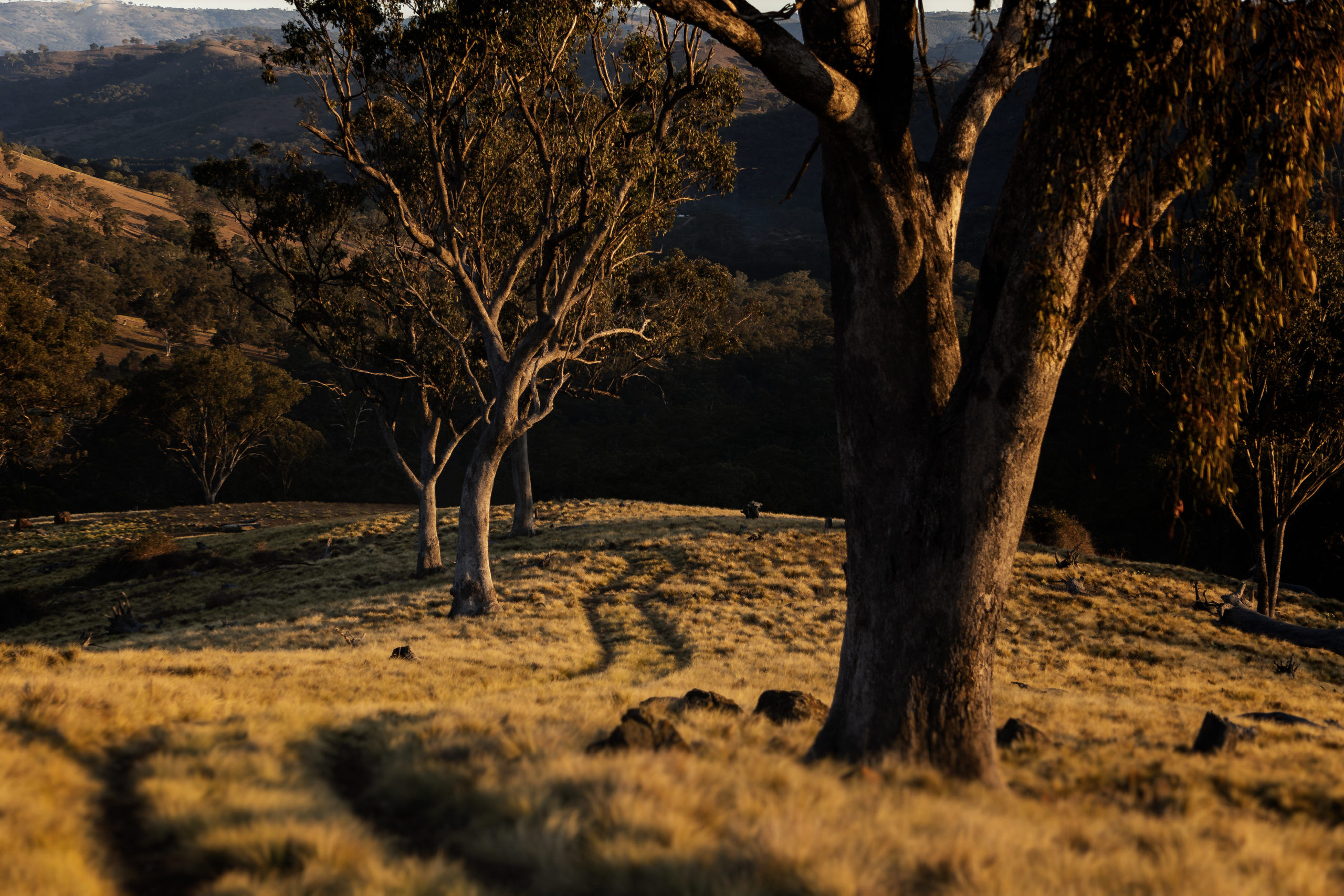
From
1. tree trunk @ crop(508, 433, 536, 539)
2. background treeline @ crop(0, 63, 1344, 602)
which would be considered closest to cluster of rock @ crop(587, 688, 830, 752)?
background treeline @ crop(0, 63, 1344, 602)

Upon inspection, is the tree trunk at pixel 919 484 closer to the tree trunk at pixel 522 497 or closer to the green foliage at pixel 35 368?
the tree trunk at pixel 522 497

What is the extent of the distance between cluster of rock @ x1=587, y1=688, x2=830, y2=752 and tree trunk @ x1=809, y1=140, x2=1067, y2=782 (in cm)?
144

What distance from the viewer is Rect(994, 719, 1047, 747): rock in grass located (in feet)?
26.7

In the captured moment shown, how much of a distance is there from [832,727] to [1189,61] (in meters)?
5.97

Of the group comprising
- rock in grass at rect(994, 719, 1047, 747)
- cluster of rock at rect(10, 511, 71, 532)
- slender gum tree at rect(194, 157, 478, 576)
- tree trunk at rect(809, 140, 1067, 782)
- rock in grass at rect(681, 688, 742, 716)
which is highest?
slender gum tree at rect(194, 157, 478, 576)

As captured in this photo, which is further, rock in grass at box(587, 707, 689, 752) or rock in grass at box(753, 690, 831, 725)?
rock in grass at box(753, 690, 831, 725)

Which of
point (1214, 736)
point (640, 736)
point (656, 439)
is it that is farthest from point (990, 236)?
point (656, 439)

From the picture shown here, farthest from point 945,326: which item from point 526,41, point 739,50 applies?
point 526,41

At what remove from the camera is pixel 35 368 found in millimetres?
39375

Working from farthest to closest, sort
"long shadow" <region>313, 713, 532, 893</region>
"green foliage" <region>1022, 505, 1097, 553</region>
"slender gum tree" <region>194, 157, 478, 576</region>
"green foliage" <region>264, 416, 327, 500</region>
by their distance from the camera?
"green foliage" <region>264, 416, 327, 500</region> < "green foliage" <region>1022, 505, 1097, 553</region> < "slender gum tree" <region>194, 157, 478, 576</region> < "long shadow" <region>313, 713, 532, 893</region>

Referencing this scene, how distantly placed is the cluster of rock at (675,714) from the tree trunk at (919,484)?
1439 mm

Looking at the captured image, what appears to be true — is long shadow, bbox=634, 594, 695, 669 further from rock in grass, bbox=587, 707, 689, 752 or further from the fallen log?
the fallen log

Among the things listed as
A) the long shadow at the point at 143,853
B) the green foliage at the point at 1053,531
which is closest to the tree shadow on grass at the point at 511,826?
Answer: the long shadow at the point at 143,853

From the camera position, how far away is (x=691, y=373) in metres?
89.4
